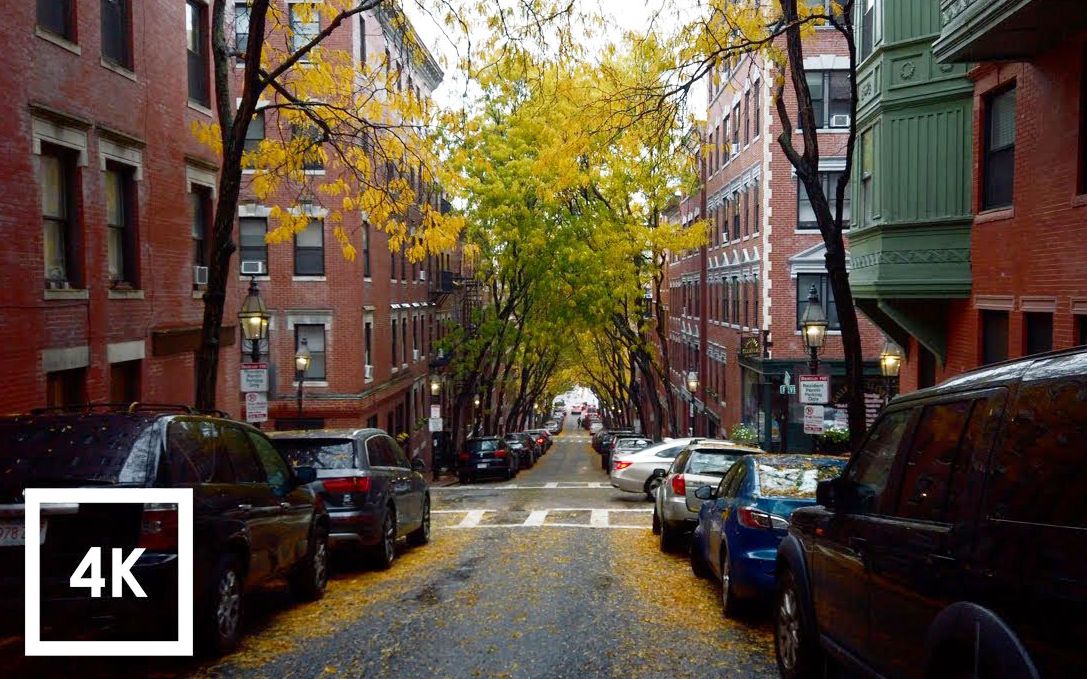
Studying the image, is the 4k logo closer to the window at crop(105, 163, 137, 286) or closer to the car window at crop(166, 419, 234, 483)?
the car window at crop(166, 419, 234, 483)

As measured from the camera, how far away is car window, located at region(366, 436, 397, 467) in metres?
13.1

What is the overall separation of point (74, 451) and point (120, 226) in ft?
37.9

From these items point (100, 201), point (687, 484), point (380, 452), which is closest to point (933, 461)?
point (380, 452)

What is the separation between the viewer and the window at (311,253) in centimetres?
3394

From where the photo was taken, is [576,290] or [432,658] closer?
[432,658]

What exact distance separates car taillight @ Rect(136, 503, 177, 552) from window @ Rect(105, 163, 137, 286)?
37.4 feet

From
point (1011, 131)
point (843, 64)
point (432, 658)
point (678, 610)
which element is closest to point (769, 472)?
point (678, 610)

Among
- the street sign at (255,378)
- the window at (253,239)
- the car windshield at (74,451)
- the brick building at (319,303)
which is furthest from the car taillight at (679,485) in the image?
the window at (253,239)

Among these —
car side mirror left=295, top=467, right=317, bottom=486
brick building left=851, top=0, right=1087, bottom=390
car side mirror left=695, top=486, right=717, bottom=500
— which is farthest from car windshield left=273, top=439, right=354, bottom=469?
brick building left=851, top=0, right=1087, bottom=390

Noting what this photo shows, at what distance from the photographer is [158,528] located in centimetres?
703

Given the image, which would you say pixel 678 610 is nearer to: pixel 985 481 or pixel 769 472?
pixel 769 472

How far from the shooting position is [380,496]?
12922 mm

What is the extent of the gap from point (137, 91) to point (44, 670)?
1308 cm

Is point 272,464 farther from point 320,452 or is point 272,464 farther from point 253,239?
point 253,239
